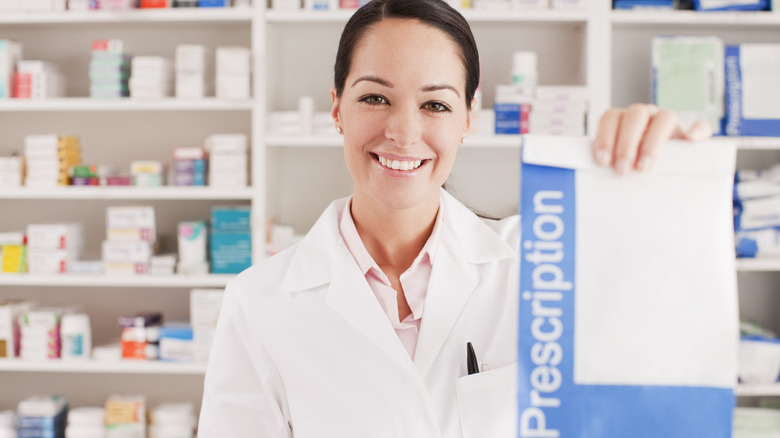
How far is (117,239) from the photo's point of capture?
281cm

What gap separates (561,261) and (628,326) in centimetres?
9

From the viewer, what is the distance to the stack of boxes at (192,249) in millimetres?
2785

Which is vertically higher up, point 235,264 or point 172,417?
point 235,264

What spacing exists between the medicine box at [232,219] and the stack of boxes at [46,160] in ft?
2.26

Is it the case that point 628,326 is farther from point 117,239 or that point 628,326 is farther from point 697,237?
point 117,239

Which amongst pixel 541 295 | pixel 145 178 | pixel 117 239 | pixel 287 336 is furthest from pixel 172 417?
pixel 541 295

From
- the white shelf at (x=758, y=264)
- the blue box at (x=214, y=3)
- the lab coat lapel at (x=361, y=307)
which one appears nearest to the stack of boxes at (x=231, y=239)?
the blue box at (x=214, y=3)

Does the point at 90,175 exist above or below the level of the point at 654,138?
above

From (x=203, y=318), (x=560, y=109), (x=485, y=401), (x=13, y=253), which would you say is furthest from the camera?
(x=13, y=253)

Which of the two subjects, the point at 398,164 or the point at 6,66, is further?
the point at 6,66

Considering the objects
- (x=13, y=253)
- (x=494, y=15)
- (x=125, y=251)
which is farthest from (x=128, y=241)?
(x=494, y=15)

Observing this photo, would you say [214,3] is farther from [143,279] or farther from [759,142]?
[759,142]

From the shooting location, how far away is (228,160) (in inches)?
109

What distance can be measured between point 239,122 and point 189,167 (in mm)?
384
